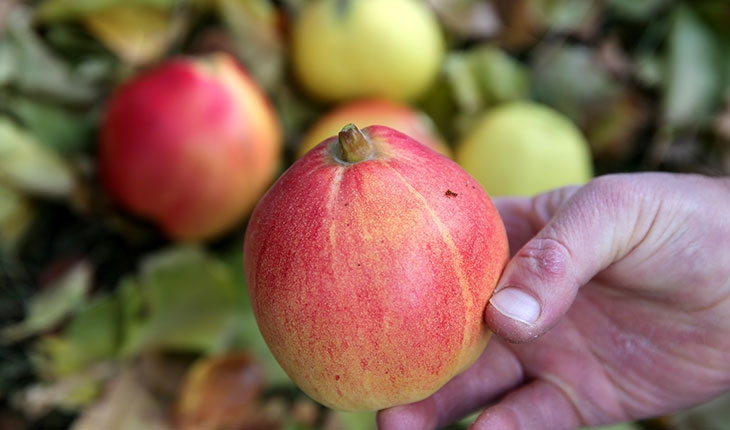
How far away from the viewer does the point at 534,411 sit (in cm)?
65

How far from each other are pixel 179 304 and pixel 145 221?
15cm

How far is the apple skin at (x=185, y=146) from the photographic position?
952mm

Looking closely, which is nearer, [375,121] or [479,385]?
[479,385]

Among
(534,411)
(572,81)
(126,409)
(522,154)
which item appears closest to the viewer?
(534,411)

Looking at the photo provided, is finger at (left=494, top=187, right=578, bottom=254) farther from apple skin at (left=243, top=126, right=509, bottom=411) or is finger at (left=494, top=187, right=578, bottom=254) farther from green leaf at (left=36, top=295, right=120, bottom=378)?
green leaf at (left=36, top=295, right=120, bottom=378)

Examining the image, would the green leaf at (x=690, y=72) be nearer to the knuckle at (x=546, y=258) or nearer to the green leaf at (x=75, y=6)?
the knuckle at (x=546, y=258)

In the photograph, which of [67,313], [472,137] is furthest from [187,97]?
[472,137]

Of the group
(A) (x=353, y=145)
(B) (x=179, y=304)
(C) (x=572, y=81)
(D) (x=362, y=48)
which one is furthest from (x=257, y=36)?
(A) (x=353, y=145)

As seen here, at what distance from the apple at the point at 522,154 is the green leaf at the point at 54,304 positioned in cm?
62

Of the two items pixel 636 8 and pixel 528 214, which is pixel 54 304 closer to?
pixel 528 214

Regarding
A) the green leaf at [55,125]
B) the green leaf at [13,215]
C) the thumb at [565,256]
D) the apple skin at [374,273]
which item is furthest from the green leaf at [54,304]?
the thumb at [565,256]

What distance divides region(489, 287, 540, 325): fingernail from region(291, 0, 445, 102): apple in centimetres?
67

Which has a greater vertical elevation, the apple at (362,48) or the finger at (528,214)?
the apple at (362,48)

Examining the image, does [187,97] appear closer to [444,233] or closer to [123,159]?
[123,159]
